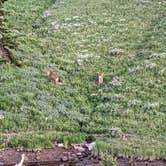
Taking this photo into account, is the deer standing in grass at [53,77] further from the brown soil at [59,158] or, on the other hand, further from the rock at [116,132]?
the brown soil at [59,158]

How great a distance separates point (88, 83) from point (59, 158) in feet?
27.7

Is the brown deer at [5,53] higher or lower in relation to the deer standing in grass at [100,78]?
higher

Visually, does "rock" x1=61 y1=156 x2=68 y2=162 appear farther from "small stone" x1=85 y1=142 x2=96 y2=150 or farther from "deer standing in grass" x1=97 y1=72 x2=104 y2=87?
"deer standing in grass" x1=97 y1=72 x2=104 y2=87

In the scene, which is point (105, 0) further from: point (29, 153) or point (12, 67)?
point (29, 153)

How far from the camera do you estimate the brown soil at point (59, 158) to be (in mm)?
18453

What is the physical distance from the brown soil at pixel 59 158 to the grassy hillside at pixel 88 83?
39 cm

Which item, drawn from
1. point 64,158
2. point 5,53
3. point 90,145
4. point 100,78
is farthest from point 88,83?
point 64,158

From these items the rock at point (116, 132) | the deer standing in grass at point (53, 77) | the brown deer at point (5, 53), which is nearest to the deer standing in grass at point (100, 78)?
the deer standing in grass at point (53, 77)

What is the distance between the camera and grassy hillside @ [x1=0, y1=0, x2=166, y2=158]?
20.5m

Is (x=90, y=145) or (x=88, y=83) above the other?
(x=88, y=83)

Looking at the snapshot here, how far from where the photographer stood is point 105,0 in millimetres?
50094

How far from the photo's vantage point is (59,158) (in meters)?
18.9

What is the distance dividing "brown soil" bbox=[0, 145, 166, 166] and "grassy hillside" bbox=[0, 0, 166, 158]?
0.39 m

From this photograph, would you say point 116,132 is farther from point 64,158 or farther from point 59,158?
point 59,158
